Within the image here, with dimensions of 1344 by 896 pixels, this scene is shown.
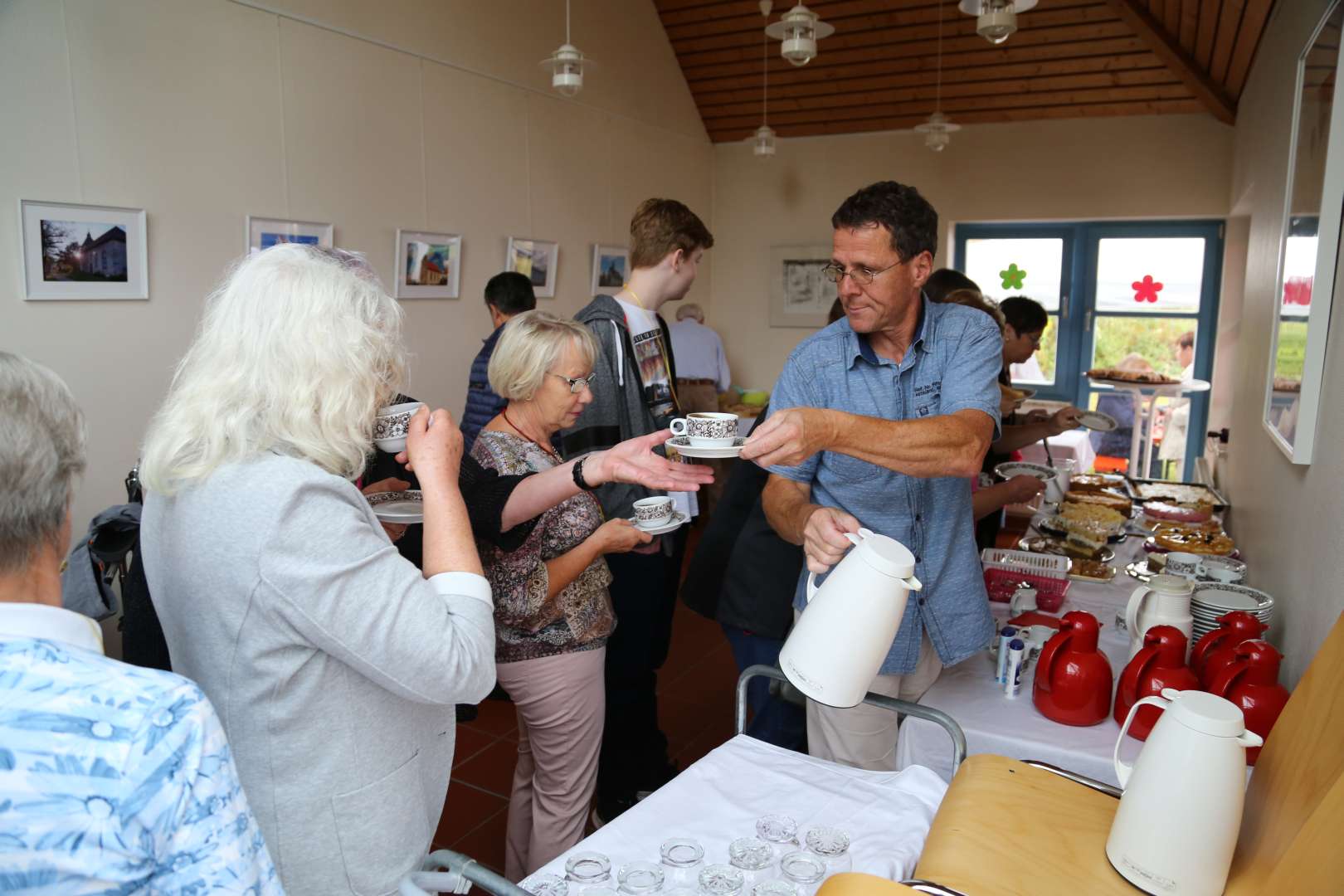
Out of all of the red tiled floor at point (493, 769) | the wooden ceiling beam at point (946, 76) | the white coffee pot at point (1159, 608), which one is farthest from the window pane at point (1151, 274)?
the red tiled floor at point (493, 769)

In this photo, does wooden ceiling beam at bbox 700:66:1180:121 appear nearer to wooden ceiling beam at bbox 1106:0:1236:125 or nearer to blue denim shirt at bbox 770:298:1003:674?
wooden ceiling beam at bbox 1106:0:1236:125

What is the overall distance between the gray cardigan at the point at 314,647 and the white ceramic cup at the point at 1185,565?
222 cm

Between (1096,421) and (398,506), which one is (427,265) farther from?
(398,506)

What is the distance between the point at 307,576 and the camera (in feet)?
3.45

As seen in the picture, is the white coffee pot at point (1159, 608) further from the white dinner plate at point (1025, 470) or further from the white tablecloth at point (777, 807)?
the white dinner plate at point (1025, 470)

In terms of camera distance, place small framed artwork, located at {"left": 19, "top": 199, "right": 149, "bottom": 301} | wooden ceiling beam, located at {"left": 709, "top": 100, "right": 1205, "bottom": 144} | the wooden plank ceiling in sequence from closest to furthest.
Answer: small framed artwork, located at {"left": 19, "top": 199, "right": 149, "bottom": 301} → the wooden plank ceiling → wooden ceiling beam, located at {"left": 709, "top": 100, "right": 1205, "bottom": 144}

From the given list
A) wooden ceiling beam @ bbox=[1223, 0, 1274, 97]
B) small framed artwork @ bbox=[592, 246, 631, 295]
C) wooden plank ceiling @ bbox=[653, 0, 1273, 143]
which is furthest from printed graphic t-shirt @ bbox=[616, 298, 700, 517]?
wooden plank ceiling @ bbox=[653, 0, 1273, 143]

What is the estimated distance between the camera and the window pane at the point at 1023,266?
7223 millimetres

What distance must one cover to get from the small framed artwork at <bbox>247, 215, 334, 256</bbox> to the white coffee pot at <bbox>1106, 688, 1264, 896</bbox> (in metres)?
3.77

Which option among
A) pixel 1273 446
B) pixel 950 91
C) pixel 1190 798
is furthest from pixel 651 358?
pixel 950 91

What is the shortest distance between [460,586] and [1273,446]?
2505 mm

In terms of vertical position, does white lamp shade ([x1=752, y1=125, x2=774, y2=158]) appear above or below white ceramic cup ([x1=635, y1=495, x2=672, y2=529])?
above

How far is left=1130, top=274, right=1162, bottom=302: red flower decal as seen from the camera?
6.94 m

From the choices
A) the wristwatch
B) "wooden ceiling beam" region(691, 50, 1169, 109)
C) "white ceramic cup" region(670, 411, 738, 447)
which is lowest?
the wristwatch
